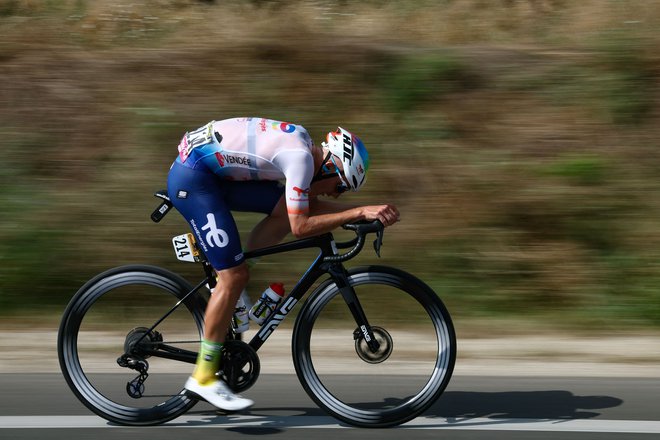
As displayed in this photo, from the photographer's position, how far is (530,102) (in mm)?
9406

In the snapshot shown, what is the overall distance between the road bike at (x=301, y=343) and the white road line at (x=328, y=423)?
0.08 meters

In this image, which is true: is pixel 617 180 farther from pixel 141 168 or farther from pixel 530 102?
pixel 141 168

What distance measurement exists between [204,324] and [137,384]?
52cm

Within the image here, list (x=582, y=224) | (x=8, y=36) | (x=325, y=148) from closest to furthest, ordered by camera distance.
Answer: (x=325, y=148), (x=582, y=224), (x=8, y=36)

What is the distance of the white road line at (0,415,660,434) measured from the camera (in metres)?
4.78

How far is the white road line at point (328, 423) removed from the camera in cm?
478

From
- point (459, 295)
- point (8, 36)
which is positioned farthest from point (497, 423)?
point (8, 36)

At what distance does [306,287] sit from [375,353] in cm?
49

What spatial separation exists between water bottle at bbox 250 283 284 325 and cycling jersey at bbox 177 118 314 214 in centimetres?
59

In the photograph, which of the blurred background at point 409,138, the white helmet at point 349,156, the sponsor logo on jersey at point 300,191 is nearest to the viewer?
the sponsor logo on jersey at point 300,191

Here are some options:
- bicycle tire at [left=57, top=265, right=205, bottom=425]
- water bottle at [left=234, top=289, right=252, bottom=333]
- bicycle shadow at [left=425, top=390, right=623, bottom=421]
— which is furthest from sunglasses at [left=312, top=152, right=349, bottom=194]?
bicycle shadow at [left=425, top=390, right=623, bottom=421]

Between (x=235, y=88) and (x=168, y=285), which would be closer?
(x=168, y=285)

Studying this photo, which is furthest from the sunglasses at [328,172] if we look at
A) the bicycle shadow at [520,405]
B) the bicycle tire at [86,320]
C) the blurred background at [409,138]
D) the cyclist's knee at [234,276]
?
the blurred background at [409,138]

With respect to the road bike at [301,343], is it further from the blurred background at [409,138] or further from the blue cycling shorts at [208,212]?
the blurred background at [409,138]
